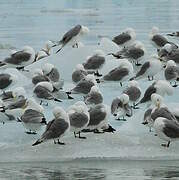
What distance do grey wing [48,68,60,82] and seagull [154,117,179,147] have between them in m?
3.57

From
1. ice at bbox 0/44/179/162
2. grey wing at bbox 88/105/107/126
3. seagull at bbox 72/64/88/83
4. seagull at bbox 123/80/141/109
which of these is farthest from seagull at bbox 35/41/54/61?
grey wing at bbox 88/105/107/126

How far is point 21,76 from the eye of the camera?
1305cm

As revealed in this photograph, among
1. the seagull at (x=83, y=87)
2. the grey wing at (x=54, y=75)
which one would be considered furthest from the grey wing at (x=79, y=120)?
the grey wing at (x=54, y=75)

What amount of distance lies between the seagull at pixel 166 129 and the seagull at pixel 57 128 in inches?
41.7

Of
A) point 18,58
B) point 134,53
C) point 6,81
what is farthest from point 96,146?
point 18,58

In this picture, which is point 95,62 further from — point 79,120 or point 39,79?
point 79,120

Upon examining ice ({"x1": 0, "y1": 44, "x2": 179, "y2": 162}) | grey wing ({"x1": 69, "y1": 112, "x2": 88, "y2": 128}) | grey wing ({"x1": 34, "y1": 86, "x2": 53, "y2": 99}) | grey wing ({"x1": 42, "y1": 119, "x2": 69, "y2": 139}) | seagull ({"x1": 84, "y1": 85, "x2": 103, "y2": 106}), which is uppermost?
grey wing ({"x1": 34, "y1": 86, "x2": 53, "y2": 99})

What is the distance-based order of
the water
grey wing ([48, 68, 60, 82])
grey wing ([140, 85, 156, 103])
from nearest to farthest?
the water < grey wing ([140, 85, 156, 103]) < grey wing ([48, 68, 60, 82])

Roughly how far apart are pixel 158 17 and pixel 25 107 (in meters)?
15.0

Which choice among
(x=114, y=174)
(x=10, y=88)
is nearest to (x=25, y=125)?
(x=114, y=174)

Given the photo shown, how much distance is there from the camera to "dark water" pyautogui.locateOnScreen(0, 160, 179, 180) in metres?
7.86

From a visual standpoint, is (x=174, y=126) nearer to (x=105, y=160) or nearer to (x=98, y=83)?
(x=105, y=160)

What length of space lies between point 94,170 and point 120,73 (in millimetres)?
4155

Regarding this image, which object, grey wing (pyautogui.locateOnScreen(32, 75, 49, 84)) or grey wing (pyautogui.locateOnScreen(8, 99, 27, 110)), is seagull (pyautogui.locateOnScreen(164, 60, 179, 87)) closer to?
grey wing (pyautogui.locateOnScreen(32, 75, 49, 84))
